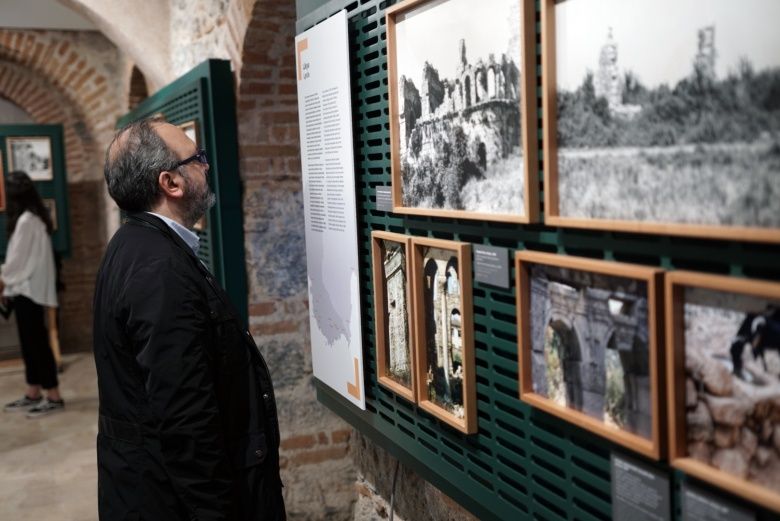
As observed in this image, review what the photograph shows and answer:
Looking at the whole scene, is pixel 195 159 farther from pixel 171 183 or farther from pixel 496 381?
pixel 496 381

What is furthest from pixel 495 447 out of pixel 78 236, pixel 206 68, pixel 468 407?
pixel 78 236

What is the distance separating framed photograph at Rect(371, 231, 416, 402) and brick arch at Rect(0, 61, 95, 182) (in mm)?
7504

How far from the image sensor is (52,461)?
554 cm

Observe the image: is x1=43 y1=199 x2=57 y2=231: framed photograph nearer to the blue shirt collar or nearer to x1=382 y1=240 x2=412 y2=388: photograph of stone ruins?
the blue shirt collar

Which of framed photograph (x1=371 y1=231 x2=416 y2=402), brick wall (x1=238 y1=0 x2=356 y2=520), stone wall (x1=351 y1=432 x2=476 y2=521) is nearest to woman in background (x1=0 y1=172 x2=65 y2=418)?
brick wall (x1=238 y1=0 x2=356 y2=520)

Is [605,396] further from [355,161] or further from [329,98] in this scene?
[329,98]

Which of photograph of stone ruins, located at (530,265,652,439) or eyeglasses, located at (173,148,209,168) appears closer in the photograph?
photograph of stone ruins, located at (530,265,652,439)

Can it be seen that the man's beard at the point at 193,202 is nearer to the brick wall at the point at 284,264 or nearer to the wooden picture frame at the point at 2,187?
the brick wall at the point at 284,264

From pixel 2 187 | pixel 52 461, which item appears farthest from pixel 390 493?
pixel 2 187

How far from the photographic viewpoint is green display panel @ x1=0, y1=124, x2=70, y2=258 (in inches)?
329

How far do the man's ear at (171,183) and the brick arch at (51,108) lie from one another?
→ 7.30 m

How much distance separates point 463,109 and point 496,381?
1.96 ft

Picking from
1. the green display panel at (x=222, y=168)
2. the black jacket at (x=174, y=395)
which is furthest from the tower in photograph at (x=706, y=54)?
the green display panel at (x=222, y=168)

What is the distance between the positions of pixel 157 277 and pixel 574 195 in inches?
41.6
